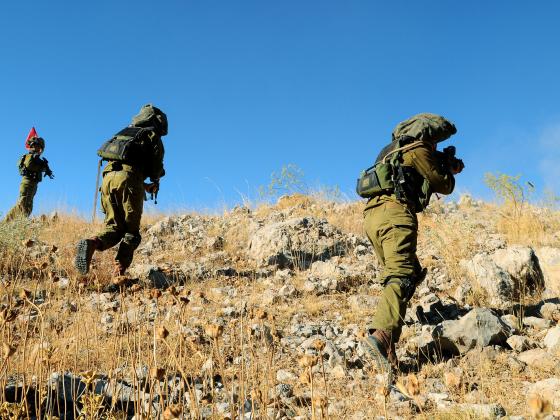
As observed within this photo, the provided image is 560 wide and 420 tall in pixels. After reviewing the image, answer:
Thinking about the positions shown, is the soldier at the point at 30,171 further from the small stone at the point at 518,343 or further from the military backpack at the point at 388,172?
the small stone at the point at 518,343

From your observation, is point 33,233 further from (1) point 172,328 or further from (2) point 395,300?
(2) point 395,300

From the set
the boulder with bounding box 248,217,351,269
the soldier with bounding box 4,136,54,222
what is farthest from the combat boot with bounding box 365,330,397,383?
the soldier with bounding box 4,136,54,222

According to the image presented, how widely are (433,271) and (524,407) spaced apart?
2.69 meters

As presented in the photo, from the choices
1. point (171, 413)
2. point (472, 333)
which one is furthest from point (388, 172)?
point (171, 413)

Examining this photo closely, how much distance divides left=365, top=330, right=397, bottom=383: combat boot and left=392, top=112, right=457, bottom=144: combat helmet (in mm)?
1354

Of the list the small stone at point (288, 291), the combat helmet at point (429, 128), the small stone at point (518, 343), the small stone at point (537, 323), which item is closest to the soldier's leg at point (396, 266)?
the combat helmet at point (429, 128)

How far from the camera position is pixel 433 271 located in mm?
4777

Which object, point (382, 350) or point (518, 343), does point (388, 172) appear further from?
point (518, 343)

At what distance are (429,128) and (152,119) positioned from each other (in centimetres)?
286

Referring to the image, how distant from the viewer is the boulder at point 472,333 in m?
2.91

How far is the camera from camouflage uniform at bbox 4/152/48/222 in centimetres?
795

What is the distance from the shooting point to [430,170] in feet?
10.3

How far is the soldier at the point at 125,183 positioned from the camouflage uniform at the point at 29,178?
4.18 m

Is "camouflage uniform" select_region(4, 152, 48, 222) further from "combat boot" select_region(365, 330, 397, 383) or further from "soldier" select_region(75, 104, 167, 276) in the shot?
"combat boot" select_region(365, 330, 397, 383)
